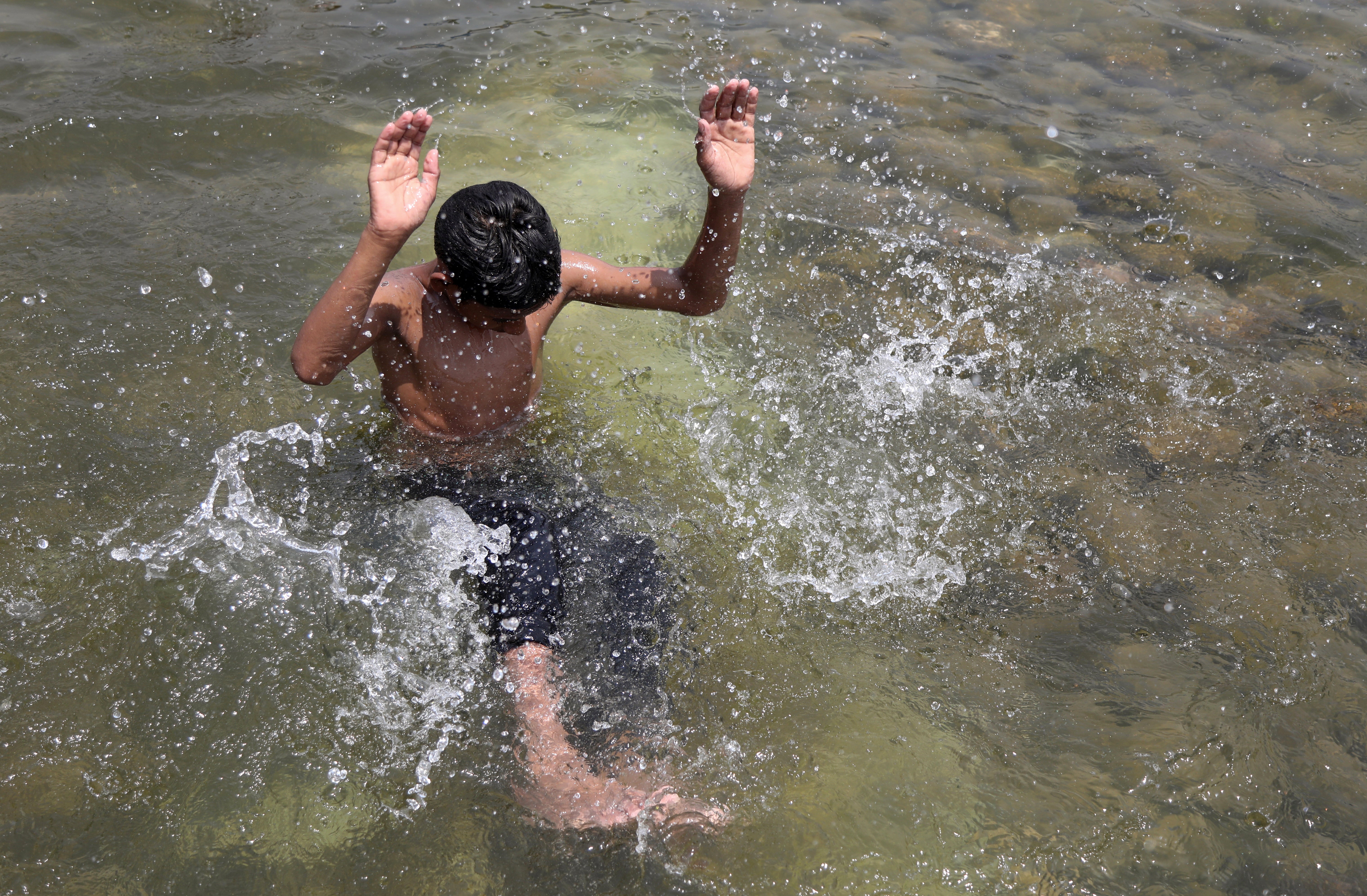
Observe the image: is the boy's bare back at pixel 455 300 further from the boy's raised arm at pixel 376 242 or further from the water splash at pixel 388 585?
the water splash at pixel 388 585

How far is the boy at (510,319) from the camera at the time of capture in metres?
2.42

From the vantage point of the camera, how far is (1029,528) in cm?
333

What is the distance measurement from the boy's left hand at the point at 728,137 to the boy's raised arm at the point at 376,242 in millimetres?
773

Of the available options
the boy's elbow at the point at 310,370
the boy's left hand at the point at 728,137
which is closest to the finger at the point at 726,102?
the boy's left hand at the point at 728,137

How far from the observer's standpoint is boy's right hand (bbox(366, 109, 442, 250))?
7.65ft

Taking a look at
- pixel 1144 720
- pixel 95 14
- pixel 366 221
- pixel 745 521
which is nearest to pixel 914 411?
pixel 745 521

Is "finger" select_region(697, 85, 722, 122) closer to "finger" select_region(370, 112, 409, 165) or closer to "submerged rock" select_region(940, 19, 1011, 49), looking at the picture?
"finger" select_region(370, 112, 409, 165)

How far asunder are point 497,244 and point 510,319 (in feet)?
0.92

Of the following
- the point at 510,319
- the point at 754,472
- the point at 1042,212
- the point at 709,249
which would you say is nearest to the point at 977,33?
the point at 1042,212

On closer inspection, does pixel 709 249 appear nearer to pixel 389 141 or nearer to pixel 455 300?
pixel 455 300

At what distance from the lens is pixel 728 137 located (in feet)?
8.96

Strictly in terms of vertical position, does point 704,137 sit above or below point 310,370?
above

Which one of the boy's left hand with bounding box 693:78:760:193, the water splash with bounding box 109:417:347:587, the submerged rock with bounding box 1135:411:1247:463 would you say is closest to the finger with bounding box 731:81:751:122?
the boy's left hand with bounding box 693:78:760:193

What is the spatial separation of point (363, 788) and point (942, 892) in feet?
5.02
